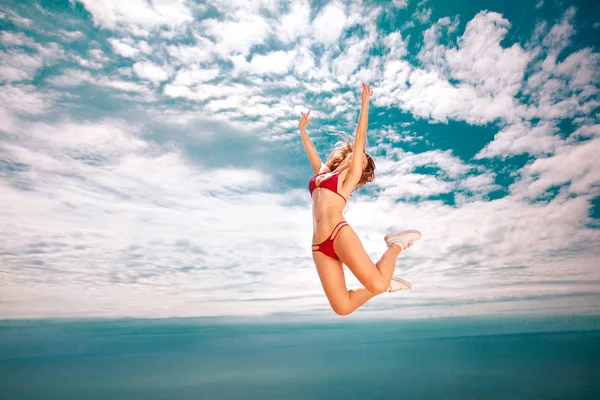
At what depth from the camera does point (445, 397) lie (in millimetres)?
172125

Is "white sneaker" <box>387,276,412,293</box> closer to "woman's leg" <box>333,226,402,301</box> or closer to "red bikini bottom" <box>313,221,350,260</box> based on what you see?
"woman's leg" <box>333,226,402,301</box>

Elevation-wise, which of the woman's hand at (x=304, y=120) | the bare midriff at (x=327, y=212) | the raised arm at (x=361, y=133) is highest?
the woman's hand at (x=304, y=120)

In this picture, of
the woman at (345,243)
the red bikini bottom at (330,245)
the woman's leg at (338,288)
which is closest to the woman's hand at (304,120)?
the woman at (345,243)

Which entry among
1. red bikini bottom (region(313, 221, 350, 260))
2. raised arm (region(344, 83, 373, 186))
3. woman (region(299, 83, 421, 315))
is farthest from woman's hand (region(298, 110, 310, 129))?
red bikini bottom (region(313, 221, 350, 260))

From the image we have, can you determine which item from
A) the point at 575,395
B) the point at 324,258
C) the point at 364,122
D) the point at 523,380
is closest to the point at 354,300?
the point at 324,258

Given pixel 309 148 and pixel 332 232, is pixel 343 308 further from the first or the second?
pixel 309 148

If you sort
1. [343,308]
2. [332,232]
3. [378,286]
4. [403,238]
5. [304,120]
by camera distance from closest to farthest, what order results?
1. [378,286]
2. [332,232]
3. [343,308]
4. [403,238]
5. [304,120]

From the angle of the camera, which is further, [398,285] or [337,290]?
[398,285]

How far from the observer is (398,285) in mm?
4273

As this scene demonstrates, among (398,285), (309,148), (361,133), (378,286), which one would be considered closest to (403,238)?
(398,285)

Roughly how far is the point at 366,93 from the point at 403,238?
1.67 m

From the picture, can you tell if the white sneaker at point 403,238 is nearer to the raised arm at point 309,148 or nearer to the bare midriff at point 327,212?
the bare midriff at point 327,212

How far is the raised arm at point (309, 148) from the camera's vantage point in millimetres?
5000

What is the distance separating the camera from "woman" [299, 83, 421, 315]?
382 cm
